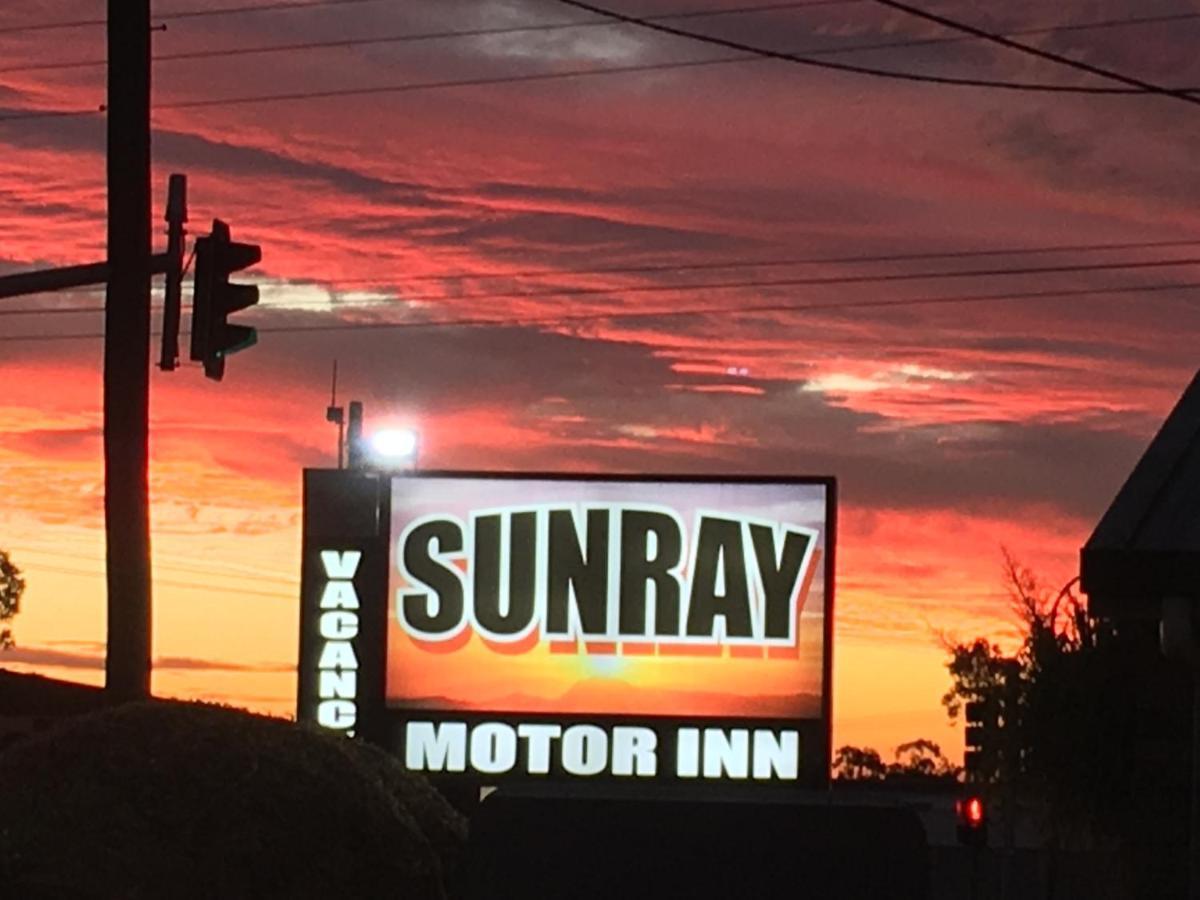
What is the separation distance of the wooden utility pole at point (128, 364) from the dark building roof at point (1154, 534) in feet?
33.9

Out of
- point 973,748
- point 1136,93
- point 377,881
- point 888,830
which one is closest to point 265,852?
point 377,881

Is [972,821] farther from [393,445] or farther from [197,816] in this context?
[197,816]

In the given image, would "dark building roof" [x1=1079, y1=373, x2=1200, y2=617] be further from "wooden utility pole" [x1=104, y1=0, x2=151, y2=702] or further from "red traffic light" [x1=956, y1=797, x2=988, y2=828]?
"red traffic light" [x1=956, y1=797, x2=988, y2=828]

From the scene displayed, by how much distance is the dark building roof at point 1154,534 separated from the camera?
14102mm

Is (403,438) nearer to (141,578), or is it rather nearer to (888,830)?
(141,578)

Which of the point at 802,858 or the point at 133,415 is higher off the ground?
the point at 133,415

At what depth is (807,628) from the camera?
3753 centimetres

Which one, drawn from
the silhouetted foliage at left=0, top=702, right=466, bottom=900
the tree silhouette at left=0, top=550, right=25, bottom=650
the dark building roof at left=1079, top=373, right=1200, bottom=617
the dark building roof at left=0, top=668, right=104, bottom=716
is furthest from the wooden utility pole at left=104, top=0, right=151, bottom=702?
the tree silhouette at left=0, top=550, right=25, bottom=650

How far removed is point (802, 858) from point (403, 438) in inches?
928

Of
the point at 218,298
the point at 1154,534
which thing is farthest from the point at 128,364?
the point at 1154,534

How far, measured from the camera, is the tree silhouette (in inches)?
3438

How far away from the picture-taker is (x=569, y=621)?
125 feet

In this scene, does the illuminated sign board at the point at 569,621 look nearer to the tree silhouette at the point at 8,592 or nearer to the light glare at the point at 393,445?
the light glare at the point at 393,445

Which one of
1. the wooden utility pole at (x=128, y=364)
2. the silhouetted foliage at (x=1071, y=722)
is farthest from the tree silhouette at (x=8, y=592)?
the wooden utility pole at (x=128, y=364)
